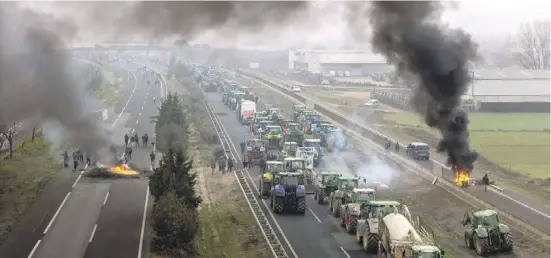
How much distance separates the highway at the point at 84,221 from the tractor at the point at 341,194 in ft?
31.5

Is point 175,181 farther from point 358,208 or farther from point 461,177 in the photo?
point 461,177

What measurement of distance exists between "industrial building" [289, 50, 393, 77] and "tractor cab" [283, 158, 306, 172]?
10347cm

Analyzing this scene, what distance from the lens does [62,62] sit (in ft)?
139

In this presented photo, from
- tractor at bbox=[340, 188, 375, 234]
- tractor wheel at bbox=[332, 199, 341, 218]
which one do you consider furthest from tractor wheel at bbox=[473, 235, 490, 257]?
tractor wheel at bbox=[332, 199, 341, 218]

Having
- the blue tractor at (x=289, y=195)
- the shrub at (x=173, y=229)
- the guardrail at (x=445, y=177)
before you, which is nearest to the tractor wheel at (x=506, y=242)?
the guardrail at (x=445, y=177)

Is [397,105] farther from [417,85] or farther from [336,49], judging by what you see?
[336,49]

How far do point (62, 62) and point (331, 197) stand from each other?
64.7 ft

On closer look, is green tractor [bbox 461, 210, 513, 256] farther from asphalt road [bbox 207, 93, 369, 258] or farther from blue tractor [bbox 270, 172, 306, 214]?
blue tractor [bbox 270, 172, 306, 214]

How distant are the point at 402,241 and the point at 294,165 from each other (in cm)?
1775

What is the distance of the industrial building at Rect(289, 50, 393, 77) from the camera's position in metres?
145

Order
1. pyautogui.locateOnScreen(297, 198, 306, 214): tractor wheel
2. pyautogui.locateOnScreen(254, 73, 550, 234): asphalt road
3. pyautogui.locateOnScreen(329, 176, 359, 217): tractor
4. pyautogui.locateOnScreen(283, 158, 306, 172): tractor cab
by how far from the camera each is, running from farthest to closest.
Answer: pyautogui.locateOnScreen(283, 158, 306, 172): tractor cab, pyautogui.locateOnScreen(297, 198, 306, 214): tractor wheel, pyautogui.locateOnScreen(329, 176, 359, 217): tractor, pyautogui.locateOnScreen(254, 73, 550, 234): asphalt road

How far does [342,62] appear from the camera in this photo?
14588 cm

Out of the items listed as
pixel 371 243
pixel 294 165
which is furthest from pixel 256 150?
pixel 371 243

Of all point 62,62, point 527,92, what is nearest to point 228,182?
point 62,62
